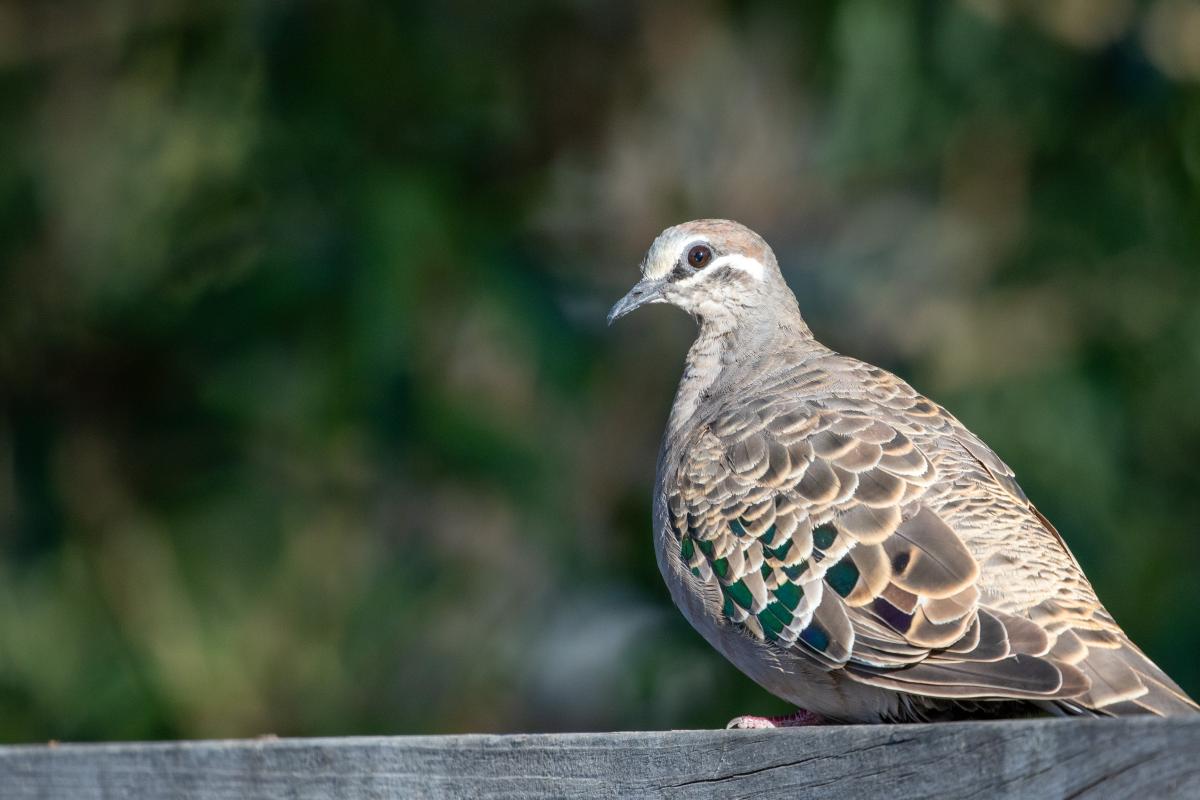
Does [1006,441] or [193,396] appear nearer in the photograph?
[1006,441]

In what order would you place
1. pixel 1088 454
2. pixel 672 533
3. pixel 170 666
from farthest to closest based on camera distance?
pixel 170 666
pixel 1088 454
pixel 672 533

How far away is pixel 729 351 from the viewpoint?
364 centimetres

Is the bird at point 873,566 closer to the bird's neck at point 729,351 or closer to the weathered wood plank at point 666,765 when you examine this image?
the bird's neck at point 729,351

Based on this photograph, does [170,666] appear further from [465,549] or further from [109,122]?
[109,122]

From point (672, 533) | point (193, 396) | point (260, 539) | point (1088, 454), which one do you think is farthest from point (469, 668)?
point (672, 533)

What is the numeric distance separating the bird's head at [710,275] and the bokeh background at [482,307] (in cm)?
214

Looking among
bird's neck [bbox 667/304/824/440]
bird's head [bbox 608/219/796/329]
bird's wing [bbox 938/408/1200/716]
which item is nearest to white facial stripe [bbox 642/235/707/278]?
bird's head [bbox 608/219/796/329]

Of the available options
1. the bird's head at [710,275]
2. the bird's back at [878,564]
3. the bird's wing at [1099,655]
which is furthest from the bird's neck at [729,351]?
the bird's wing at [1099,655]

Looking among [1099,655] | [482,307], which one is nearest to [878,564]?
[1099,655]

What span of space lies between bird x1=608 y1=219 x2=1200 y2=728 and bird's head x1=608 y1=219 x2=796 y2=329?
36 cm

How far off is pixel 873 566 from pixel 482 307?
3462 mm

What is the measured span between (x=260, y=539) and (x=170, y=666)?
2.02 ft

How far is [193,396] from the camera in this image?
250 inches

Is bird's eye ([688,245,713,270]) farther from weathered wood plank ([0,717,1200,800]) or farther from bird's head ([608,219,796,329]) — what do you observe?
weathered wood plank ([0,717,1200,800])
